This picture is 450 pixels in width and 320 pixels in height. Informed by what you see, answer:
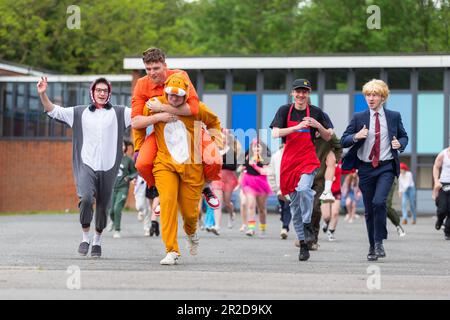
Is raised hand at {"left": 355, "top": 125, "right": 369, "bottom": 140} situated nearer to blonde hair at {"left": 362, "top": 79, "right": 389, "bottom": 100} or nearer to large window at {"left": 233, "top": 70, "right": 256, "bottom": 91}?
blonde hair at {"left": 362, "top": 79, "right": 389, "bottom": 100}

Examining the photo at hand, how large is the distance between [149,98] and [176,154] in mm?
644

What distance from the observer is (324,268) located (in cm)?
1247

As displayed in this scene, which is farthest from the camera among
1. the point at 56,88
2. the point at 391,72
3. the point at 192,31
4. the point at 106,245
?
the point at 192,31

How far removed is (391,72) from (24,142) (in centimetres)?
1768

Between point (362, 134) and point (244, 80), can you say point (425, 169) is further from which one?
point (362, 134)

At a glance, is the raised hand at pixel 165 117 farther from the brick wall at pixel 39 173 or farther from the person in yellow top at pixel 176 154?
the brick wall at pixel 39 173

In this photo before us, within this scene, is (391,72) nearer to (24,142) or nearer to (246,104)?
(246,104)

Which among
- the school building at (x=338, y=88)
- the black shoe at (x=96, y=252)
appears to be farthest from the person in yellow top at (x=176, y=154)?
the school building at (x=338, y=88)

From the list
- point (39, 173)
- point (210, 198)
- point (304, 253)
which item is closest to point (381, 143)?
point (304, 253)

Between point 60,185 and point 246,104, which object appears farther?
point 60,185

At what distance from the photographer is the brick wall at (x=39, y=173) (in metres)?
54.8

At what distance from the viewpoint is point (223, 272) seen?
1130 centimetres
